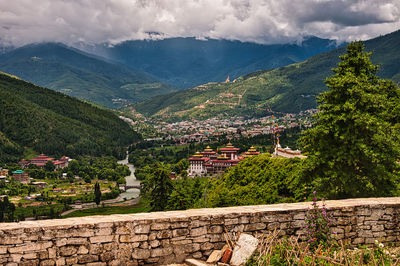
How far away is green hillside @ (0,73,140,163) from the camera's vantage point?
449ft

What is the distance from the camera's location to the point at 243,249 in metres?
7.19

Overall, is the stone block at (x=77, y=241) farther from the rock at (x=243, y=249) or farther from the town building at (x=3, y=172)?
the town building at (x=3, y=172)

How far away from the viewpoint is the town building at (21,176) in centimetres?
9869

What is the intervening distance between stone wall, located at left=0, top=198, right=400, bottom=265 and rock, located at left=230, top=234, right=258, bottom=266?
0.84 feet

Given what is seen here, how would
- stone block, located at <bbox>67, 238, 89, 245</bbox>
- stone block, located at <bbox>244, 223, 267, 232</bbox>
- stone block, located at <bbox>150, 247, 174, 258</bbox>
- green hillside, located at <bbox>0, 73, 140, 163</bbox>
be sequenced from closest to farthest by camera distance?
1. stone block, located at <bbox>67, 238, 89, 245</bbox>
2. stone block, located at <bbox>150, 247, 174, 258</bbox>
3. stone block, located at <bbox>244, 223, 267, 232</bbox>
4. green hillside, located at <bbox>0, 73, 140, 163</bbox>

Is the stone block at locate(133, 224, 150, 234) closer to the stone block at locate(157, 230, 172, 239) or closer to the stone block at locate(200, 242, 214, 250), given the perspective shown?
the stone block at locate(157, 230, 172, 239)

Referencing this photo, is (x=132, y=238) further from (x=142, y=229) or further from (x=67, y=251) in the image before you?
(x=67, y=251)

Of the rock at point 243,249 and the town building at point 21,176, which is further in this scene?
the town building at point 21,176

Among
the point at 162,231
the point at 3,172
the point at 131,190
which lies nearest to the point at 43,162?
the point at 3,172

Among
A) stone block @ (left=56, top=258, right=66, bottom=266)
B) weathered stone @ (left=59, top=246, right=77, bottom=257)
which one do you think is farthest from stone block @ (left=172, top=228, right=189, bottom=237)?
stone block @ (left=56, top=258, right=66, bottom=266)

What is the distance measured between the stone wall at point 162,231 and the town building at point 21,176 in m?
102

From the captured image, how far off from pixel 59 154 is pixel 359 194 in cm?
13412

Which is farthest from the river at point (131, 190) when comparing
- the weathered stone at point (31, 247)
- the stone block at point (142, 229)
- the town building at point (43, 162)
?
the weathered stone at point (31, 247)

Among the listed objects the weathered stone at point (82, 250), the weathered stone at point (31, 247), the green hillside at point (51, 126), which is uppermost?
the green hillside at point (51, 126)
